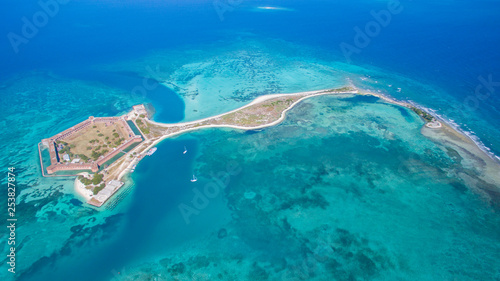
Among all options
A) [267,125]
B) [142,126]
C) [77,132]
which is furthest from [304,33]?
[77,132]

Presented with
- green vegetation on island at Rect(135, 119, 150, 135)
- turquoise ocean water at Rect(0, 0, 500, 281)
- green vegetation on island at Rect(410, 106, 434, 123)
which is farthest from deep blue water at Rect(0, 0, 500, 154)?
green vegetation on island at Rect(135, 119, 150, 135)

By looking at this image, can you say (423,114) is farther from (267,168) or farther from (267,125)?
(267,168)

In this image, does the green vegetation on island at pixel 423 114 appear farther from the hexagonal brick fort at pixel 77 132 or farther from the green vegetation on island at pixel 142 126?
the hexagonal brick fort at pixel 77 132

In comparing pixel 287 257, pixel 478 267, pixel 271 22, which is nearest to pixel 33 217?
pixel 287 257

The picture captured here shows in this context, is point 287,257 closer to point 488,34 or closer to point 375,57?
point 375,57

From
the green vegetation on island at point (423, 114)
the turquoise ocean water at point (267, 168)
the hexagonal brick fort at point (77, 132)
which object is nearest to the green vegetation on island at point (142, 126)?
the hexagonal brick fort at point (77, 132)

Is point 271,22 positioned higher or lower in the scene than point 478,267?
higher
